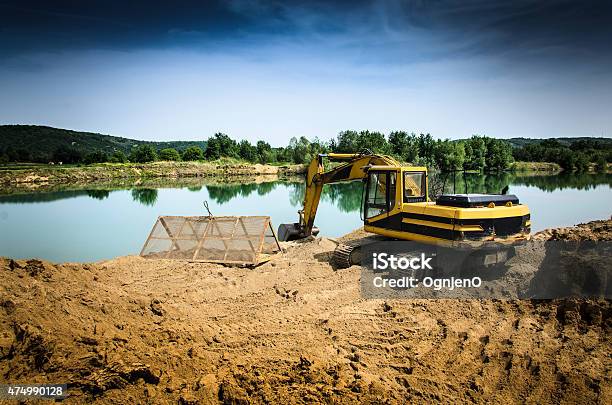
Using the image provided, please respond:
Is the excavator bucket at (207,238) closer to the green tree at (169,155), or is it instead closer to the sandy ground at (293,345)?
the sandy ground at (293,345)

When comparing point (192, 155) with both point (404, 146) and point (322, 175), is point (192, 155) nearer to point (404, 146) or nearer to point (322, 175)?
point (404, 146)

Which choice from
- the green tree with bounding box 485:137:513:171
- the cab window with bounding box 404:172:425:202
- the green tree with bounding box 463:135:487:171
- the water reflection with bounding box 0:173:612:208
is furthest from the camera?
the green tree with bounding box 485:137:513:171

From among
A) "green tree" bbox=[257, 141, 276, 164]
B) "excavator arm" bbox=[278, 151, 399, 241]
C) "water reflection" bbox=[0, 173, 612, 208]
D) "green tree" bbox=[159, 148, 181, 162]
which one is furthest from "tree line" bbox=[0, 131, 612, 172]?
"excavator arm" bbox=[278, 151, 399, 241]

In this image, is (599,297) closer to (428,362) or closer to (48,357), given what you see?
(428,362)

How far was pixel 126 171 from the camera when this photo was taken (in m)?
67.8

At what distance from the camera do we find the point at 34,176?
56219 millimetres

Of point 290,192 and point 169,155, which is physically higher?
point 169,155

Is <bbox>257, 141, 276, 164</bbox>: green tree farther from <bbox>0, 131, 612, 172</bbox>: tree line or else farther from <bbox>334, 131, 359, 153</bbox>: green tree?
<bbox>334, 131, 359, 153</bbox>: green tree

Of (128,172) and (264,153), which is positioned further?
(264,153)

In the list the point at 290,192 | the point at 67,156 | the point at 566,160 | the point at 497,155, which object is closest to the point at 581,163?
the point at 566,160

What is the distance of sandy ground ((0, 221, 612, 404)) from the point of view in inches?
176

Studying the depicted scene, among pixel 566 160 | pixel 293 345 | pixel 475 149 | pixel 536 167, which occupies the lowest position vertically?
pixel 293 345

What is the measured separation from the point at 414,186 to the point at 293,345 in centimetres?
540

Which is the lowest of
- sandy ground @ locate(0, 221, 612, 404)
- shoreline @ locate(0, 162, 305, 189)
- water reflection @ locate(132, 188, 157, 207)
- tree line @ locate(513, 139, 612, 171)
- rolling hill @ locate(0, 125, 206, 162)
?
water reflection @ locate(132, 188, 157, 207)
